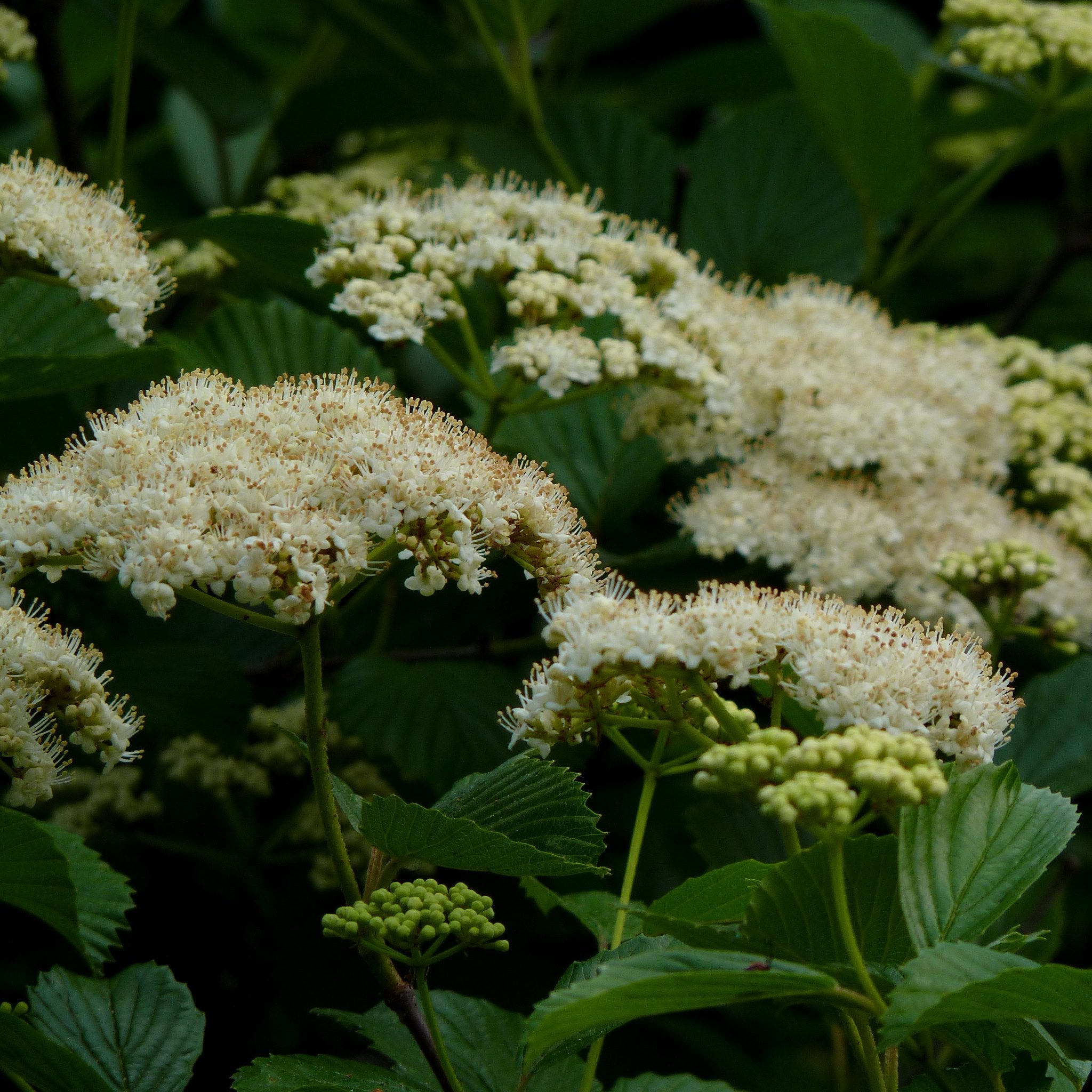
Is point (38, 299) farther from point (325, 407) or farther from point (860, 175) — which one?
point (860, 175)

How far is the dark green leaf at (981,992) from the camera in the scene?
1050mm

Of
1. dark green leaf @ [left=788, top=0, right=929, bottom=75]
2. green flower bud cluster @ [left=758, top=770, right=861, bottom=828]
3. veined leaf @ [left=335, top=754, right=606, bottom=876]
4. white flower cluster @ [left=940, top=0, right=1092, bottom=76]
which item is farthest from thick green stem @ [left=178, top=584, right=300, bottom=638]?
dark green leaf @ [left=788, top=0, right=929, bottom=75]

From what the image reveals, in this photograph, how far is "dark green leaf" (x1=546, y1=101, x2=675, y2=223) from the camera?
9.60 ft

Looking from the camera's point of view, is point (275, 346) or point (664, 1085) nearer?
point (664, 1085)

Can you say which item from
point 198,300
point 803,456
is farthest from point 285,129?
point 803,456

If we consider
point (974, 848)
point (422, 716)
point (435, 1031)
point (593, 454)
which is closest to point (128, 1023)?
point (435, 1031)

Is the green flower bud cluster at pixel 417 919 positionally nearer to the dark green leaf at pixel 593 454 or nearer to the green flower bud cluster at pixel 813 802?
the green flower bud cluster at pixel 813 802

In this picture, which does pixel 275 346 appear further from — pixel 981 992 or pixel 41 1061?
pixel 981 992

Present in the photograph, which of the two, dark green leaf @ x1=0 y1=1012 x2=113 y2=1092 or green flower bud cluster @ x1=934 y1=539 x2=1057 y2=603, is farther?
green flower bud cluster @ x1=934 y1=539 x2=1057 y2=603

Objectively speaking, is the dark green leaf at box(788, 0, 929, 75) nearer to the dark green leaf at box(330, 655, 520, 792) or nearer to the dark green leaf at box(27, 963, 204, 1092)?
the dark green leaf at box(330, 655, 520, 792)

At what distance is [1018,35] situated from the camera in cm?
265

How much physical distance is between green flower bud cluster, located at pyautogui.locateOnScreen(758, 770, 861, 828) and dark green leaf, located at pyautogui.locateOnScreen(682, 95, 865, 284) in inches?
75.5

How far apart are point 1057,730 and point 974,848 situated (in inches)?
35.5

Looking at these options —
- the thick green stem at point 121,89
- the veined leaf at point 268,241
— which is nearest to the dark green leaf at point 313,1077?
the veined leaf at point 268,241
